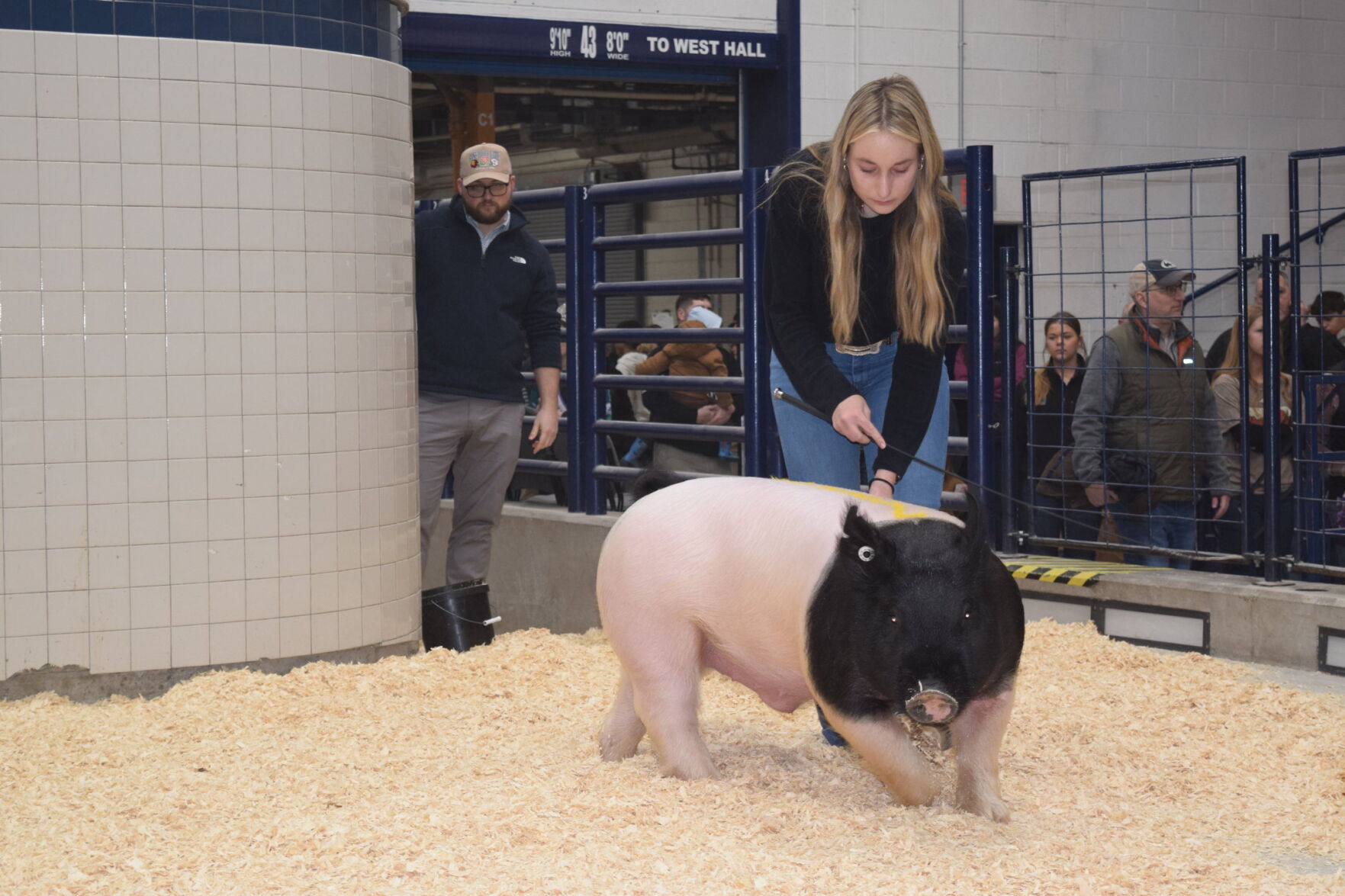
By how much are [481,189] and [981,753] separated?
3324 millimetres

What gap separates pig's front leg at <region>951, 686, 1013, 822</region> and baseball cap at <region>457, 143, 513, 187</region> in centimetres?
320

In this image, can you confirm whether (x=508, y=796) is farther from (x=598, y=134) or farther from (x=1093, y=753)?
(x=598, y=134)

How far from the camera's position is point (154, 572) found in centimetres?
445

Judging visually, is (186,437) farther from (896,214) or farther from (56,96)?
(896,214)

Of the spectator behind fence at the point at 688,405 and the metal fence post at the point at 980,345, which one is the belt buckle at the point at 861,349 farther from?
the spectator behind fence at the point at 688,405

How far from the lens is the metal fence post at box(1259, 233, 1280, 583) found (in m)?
5.05

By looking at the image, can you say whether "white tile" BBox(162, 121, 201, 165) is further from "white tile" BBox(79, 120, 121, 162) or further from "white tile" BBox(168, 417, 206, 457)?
"white tile" BBox(168, 417, 206, 457)

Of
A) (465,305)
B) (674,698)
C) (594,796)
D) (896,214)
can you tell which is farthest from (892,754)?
(465,305)

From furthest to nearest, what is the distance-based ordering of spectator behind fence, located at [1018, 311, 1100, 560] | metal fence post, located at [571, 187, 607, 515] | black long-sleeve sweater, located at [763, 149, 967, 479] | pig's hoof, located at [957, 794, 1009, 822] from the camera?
1. metal fence post, located at [571, 187, 607, 515]
2. spectator behind fence, located at [1018, 311, 1100, 560]
3. black long-sleeve sweater, located at [763, 149, 967, 479]
4. pig's hoof, located at [957, 794, 1009, 822]

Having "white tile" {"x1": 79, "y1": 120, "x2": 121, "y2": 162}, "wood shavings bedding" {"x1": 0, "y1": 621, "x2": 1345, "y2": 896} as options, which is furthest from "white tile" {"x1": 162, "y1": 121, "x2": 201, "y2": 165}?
"wood shavings bedding" {"x1": 0, "y1": 621, "x2": 1345, "y2": 896}

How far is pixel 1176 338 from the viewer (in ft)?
20.1

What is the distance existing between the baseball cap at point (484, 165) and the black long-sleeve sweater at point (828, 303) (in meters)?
2.14

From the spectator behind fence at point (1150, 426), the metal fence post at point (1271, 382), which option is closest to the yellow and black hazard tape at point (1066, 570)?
the spectator behind fence at point (1150, 426)

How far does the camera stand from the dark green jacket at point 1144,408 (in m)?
5.99
